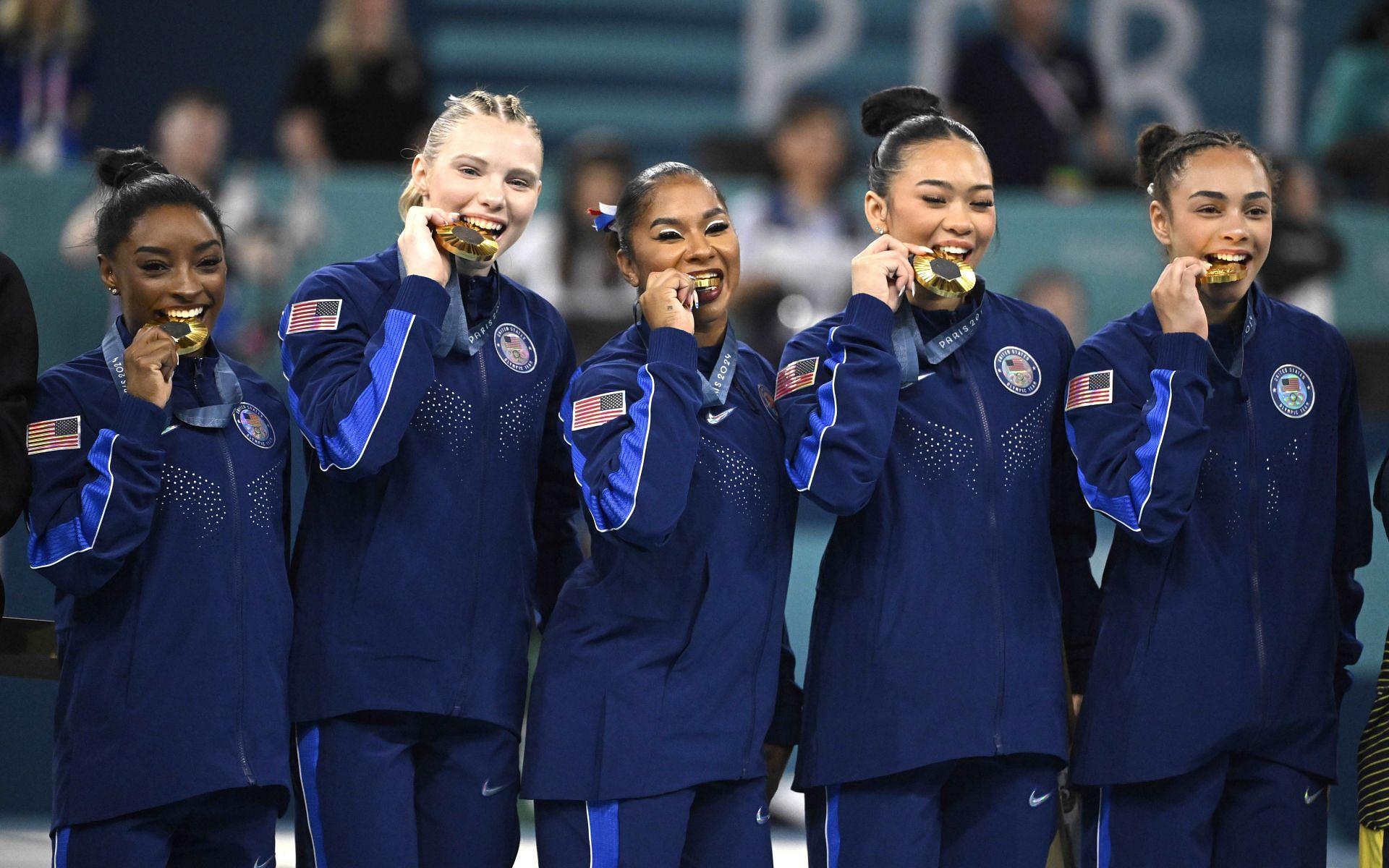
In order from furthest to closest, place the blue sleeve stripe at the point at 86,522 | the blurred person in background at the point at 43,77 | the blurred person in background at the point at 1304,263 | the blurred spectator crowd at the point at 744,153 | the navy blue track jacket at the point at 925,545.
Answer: the blurred person in background at the point at 1304,263
the blurred person in background at the point at 43,77
the blurred spectator crowd at the point at 744,153
the navy blue track jacket at the point at 925,545
the blue sleeve stripe at the point at 86,522

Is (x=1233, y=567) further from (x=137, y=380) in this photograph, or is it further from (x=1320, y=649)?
(x=137, y=380)

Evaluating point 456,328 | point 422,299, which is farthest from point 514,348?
point 422,299

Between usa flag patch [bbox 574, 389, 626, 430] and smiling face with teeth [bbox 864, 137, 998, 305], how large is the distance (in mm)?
639

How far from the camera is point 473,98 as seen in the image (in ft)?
10.8

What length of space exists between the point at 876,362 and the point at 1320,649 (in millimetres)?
1035

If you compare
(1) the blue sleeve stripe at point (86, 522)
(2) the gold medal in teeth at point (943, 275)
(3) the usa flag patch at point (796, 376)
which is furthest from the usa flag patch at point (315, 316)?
(2) the gold medal in teeth at point (943, 275)

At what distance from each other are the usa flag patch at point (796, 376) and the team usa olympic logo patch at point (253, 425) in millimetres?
981

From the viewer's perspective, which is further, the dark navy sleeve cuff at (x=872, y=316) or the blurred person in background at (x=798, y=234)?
the blurred person in background at (x=798, y=234)

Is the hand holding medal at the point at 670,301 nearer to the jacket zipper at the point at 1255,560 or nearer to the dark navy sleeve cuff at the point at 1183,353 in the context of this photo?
the dark navy sleeve cuff at the point at 1183,353

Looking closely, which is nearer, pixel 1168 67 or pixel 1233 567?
pixel 1233 567

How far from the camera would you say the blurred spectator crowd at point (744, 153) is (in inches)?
233

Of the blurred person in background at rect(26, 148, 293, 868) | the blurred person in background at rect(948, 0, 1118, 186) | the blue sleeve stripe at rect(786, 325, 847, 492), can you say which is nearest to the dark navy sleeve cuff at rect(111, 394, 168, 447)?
the blurred person in background at rect(26, 148, 293, 868)

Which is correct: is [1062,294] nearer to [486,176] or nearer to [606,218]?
[606,218]

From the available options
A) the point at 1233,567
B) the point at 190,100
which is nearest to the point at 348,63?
the point at 190,100
